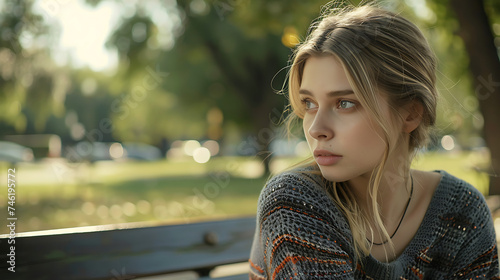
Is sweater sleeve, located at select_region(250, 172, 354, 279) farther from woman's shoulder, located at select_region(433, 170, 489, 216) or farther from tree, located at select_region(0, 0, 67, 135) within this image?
tree, located at select_region(0, 0, 67, 135)

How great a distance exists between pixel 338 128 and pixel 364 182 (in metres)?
0.30

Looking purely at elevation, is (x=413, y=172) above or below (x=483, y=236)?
above

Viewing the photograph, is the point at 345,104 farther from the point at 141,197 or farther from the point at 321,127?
the point at 141,197

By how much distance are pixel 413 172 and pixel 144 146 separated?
35026 millimetres

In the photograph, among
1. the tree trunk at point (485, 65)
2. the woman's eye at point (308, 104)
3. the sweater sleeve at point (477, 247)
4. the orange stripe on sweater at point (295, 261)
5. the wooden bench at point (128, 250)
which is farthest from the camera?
the tree trunk at point (485, 65)

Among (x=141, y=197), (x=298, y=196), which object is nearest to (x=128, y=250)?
(x=298, y=196)

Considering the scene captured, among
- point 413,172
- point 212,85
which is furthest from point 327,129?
point 212,85

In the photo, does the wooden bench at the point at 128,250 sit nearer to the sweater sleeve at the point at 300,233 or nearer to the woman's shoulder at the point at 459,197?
the sweater sleeve at the point at 300,233

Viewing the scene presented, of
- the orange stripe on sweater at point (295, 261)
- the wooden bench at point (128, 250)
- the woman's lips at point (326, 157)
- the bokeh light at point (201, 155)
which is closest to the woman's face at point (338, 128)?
the woman's lips at point (326, 157)

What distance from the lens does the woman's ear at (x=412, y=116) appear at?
1.61m

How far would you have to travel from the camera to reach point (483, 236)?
1.76 m

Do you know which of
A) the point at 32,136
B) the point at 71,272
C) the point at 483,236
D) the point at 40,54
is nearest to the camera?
the point at 483,236

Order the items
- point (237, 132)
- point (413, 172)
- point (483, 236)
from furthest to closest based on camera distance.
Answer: point (237, 132), point (413, 172), point (483, 236)

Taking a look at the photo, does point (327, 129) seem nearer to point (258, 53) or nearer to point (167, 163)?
point (258, 53)
